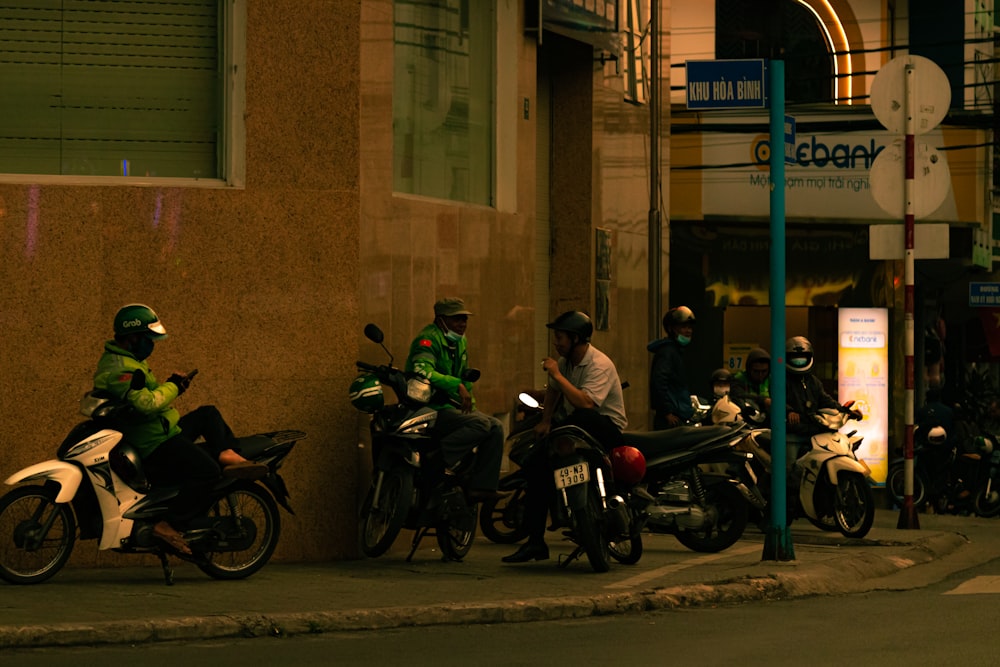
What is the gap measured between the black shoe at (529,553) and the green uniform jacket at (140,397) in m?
2.59

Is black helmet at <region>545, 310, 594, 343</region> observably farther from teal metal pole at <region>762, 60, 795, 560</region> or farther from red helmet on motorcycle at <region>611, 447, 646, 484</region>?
teal metal pole at <region>762, 60, 795, 560</region>

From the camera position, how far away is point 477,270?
13.9 metres

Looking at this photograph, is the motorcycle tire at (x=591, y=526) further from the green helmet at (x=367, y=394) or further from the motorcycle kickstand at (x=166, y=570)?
the motorcycle kickstand at (x=166, y=570)

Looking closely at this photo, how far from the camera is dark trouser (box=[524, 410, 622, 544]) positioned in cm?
1167

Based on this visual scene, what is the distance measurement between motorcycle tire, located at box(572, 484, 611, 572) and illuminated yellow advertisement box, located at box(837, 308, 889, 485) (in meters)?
10.7

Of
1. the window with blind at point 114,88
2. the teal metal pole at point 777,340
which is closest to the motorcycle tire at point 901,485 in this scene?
the teal metal pole at point 777,340

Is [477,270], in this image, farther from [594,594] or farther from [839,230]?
[839,230]

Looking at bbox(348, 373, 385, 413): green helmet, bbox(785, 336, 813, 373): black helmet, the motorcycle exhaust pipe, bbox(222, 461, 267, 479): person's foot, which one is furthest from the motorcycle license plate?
bbox(785, 336, 813, 373): black helmet

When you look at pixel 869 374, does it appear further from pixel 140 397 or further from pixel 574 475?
pixel 140 397

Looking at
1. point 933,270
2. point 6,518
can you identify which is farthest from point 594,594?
point 933,270

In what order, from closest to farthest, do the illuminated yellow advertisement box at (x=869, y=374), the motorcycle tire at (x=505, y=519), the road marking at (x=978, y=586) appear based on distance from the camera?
the road marking at (x=978, y=586) < the motorcycle tire at (x=505, y=519) < the illuminated yellow advertisement box at (x=869, y=374)

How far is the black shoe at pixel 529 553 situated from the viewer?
12.0 metres

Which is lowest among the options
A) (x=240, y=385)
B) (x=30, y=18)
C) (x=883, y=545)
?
(x=883, y=545)

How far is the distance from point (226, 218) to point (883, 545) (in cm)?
574
